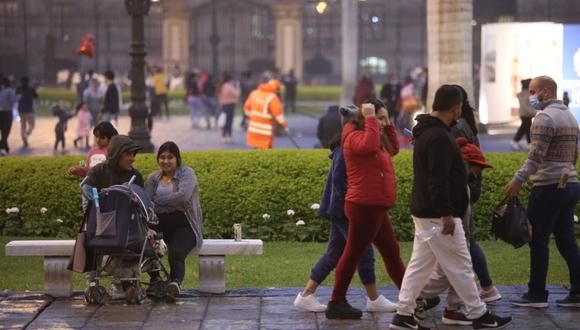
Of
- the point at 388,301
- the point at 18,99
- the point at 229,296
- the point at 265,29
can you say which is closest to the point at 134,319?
the point at 229,296

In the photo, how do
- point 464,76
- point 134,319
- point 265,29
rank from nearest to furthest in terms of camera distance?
point 134,319 < point 464,76 < point 265,29

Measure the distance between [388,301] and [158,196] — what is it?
2.08m

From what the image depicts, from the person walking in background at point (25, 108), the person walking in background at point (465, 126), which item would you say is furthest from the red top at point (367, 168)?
the person walking in background at point (25, 108)

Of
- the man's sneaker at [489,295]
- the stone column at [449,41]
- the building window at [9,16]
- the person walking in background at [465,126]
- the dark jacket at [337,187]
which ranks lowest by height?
the man's sneaker at [489,295]

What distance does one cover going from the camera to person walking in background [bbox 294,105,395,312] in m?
9.65

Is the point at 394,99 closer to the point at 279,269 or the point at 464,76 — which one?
the point at 464,76

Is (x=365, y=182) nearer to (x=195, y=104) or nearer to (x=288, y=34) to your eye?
(x=195, y=104)

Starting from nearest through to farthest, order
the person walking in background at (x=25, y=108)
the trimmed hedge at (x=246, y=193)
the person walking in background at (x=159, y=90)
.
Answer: the trimmed hedge at (x=246, y=193) < the person walking in background at (x=25, y=108) < the person walking in background at (x=159, y=90)

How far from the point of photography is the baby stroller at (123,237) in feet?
32.8

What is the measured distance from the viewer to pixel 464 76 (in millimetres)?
18500

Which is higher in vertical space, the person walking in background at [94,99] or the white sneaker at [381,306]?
the person walking in background at [94,99]

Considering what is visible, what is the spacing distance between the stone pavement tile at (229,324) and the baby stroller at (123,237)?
2.78ft

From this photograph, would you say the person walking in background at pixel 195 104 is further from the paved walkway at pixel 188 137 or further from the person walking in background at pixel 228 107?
the person walking in background at pixel 228 107

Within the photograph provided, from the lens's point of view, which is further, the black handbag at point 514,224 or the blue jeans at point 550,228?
the blue jeans at point 550,228
